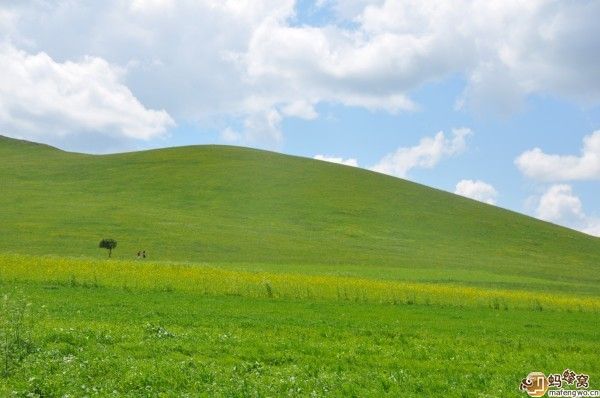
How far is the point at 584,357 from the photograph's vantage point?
57.6 feet

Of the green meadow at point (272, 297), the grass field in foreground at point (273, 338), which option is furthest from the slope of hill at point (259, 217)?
the grass field in foreground at point (273, 338)

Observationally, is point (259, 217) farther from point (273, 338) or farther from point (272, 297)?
point (273, 338)

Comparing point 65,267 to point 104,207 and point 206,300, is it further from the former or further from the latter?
point 104,207

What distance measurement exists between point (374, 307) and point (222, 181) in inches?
2700

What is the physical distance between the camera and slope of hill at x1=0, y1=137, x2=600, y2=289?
60719 mm

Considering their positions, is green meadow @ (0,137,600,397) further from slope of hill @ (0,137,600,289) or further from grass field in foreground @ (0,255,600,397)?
slope of hill @ (0,137,600,289)

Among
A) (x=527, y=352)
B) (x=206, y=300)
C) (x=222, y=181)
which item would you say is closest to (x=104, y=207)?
(x=222, y=181)

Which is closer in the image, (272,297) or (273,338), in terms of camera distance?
(273,338)

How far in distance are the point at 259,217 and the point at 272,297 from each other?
48.6m

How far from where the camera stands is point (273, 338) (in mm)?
17078

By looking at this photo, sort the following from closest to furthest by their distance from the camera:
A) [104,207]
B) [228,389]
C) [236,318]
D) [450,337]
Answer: [228,389] → [450,337] → [236,318] → [104,207]

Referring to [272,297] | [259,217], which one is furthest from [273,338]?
[259,217]

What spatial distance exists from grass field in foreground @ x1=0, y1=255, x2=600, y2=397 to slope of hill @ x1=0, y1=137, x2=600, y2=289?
24.8 metres

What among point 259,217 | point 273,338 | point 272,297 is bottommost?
point 273,338
